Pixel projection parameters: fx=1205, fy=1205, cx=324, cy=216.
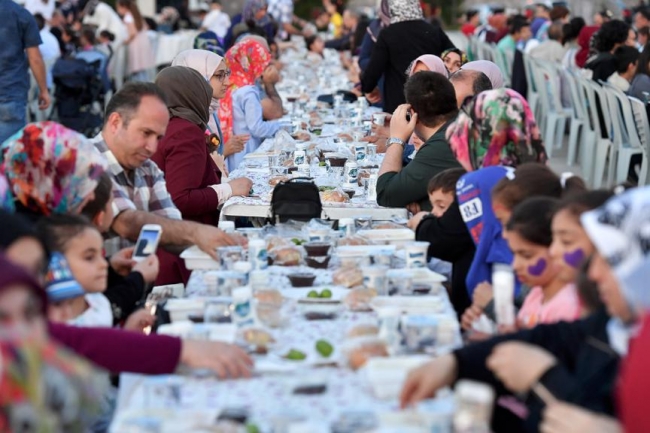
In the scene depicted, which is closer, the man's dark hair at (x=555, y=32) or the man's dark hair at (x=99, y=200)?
the man's dark hair at (x=99, y=200)

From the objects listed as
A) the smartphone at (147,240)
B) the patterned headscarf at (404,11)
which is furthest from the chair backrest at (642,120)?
the smartphone at (147,240)

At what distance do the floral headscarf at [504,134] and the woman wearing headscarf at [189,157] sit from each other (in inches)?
61.1

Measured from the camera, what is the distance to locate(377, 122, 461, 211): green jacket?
5.34 meters

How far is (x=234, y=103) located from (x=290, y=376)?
17.3 ft

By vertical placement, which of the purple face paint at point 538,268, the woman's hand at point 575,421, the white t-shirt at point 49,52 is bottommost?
the white t-shirt at point 49,52

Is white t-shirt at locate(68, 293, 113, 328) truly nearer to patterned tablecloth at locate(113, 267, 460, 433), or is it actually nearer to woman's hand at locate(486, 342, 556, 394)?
patterned tablecloth at locate(113, 267, 460, 433)

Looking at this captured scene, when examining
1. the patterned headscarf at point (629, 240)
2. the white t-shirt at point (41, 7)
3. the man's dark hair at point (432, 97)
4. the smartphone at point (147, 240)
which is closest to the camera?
the patterned headscarf at point (629, 240)

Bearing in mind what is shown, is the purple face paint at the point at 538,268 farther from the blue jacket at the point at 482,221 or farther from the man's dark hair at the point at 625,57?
the man's dark hair at the point at 625,57

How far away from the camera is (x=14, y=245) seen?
2.93m

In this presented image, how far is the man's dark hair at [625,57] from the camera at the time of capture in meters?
10.3

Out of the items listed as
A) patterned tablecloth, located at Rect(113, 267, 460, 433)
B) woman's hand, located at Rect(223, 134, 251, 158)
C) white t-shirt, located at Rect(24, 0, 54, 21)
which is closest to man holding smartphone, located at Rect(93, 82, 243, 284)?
patterned tablecloth, located at Rect(113, 267, 460, 433)

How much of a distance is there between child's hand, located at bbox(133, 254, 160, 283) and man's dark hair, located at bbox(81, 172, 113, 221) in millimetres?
236

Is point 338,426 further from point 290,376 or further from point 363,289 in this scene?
point 363,289

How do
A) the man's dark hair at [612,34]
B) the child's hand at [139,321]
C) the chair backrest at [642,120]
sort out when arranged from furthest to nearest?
the man's dark hair at [612,34] → the chair backrest at [642,120] → the child's hand at [139,321]
